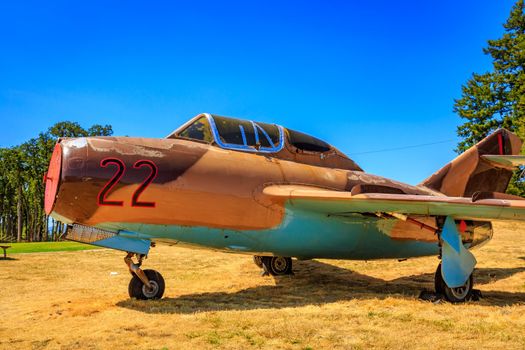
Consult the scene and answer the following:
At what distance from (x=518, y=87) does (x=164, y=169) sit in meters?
45.0

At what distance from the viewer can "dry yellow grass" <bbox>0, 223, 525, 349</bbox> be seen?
547cm

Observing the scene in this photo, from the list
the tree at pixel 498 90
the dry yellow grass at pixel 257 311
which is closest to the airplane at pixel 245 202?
the dry yellow grass at pixel 257 311

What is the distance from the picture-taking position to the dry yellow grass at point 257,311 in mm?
5473

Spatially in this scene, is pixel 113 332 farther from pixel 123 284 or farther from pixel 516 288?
pixel 516 288

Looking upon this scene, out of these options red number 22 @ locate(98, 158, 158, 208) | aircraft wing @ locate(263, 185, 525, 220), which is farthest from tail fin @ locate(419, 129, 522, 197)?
red number 22 @ locate(98, 158, 158, 208)

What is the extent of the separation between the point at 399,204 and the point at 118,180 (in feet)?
17.6

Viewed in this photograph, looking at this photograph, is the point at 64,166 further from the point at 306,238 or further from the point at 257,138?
the point at 306,238

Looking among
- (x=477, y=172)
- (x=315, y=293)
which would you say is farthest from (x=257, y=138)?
(x=477, y=172)

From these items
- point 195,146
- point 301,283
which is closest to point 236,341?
point 195,146

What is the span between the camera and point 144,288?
27.5ft

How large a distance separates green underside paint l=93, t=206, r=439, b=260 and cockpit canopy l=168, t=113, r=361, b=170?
1.60 meters

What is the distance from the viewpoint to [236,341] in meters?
5.41

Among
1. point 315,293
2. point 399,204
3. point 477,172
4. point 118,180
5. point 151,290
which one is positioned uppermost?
point 477,172

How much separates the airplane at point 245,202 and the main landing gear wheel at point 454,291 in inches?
0.9
